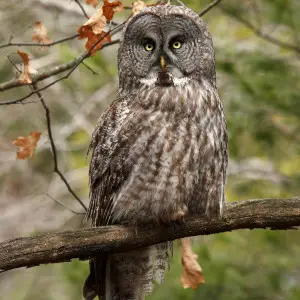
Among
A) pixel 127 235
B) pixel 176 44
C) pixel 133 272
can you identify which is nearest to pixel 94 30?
pixel 176 44

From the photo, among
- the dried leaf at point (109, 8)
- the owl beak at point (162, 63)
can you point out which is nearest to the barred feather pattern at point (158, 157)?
the owl beak at point (162, 63)

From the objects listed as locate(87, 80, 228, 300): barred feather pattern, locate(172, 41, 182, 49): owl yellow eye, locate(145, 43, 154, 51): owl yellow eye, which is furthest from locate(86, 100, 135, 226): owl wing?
locate(172, 41, 182, 49): owl yellow eye

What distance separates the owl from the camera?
4.40 meters

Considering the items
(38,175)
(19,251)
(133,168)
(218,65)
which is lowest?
(19,251)

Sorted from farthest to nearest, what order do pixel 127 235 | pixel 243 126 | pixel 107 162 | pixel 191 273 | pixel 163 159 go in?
pixel 243 126 < pixel 191 273 < pixel 107 162 < pixel 163 159 < pixel 127 235

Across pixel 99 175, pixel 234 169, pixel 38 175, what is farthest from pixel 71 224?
pixel 99 175

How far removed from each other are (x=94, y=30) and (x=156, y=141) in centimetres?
78

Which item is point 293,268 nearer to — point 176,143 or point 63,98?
point 176,143

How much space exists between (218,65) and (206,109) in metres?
1.96

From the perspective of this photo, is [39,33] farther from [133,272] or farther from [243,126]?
[243,126]

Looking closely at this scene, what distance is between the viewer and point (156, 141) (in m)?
4.39

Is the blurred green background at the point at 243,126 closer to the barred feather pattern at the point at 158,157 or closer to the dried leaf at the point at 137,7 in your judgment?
the barred feather pattern at the point at 158,157

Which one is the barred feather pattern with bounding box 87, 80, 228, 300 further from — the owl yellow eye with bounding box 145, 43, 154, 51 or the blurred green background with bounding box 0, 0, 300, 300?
the blurred green background with bounding box 0, 0, 300, 300

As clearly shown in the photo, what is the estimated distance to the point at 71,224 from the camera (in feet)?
36.3
